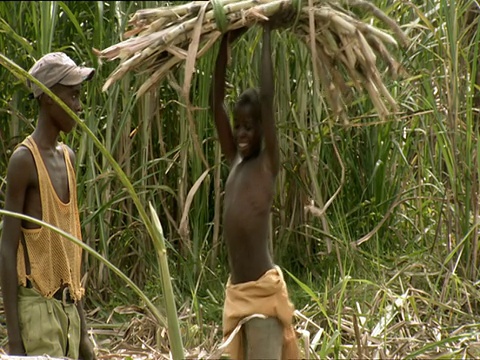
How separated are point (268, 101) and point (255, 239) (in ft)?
1.38

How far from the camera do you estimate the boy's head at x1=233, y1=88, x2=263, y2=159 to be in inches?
126

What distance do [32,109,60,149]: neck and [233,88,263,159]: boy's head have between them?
0.57 metres

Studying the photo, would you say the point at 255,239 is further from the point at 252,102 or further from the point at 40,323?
the point at 40,323

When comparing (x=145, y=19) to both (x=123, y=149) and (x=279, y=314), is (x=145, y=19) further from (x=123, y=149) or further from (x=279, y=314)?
(x=123, y=149)

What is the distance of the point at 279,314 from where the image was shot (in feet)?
10.2

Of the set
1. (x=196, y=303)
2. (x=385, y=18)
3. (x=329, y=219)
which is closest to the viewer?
(x=385, y=18)

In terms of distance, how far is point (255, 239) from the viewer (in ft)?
10.3

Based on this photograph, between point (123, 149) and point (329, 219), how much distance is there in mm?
1005

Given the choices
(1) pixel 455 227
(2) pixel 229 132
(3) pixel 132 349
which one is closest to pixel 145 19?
(2) pixel 229 132

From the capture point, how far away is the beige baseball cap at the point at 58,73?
3236mm

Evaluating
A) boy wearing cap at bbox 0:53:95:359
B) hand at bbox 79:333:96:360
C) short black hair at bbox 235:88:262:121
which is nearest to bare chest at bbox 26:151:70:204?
boy wearing cap at bbox 0:53:95:359

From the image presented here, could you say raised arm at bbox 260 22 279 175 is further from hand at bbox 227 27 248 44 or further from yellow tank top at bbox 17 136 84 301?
yellow tank top at bbox 17 136 84 301

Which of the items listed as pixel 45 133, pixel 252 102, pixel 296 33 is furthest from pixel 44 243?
pixel 296 33

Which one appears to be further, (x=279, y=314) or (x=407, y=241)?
(x=407, y=241)
